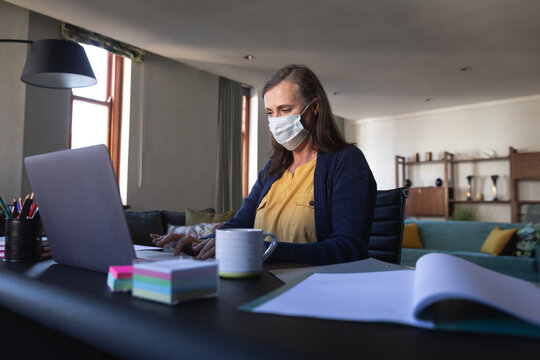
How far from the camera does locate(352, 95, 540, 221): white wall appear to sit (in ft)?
23.1

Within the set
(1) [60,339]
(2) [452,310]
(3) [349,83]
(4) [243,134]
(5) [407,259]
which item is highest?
(3) [349,83]

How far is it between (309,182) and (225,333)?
1.08 m

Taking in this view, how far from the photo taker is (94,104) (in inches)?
187

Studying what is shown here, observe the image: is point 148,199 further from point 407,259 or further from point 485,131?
point 485,131

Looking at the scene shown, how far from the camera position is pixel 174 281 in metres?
0.44

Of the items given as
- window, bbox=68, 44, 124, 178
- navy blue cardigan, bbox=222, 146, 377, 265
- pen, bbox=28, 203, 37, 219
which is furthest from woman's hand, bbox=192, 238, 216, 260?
window, bbox=68, 44, 124, 178

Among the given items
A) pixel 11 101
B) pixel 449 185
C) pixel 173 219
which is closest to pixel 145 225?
pixel 173 219

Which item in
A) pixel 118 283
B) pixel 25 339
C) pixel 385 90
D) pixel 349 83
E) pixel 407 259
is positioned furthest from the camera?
pixel 385 90

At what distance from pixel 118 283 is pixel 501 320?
0.42m

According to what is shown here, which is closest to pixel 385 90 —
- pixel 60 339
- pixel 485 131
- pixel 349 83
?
pixel 349 83

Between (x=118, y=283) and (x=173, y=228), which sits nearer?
(x=118, y=283)

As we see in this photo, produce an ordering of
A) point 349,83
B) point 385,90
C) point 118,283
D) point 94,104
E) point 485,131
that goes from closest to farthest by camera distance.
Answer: point 118,283, point 94,104, point 349,83, point 385,90, point 485,131

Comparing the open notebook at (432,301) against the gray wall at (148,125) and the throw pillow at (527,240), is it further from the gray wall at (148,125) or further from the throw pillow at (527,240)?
Answer: the gray wall at (148,125)

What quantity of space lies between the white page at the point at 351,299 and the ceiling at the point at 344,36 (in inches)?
138
